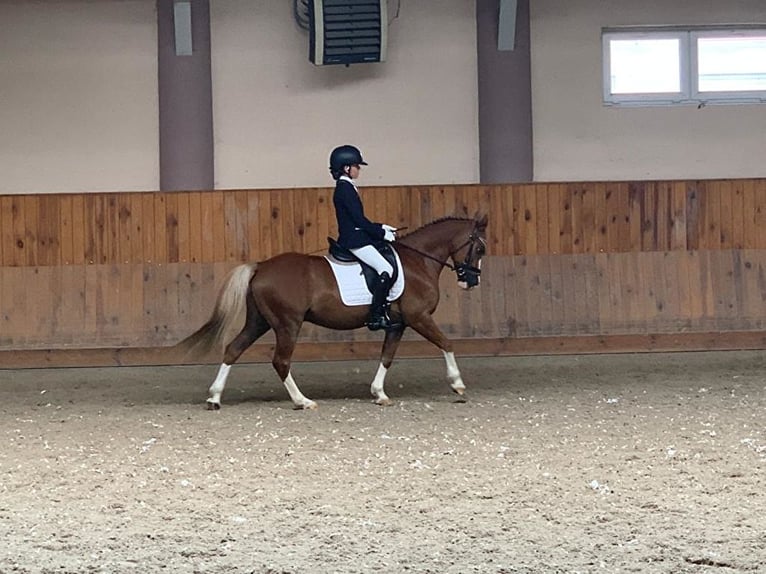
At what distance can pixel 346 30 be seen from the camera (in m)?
8.53

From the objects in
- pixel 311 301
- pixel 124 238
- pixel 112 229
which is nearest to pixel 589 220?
pixel 311 301

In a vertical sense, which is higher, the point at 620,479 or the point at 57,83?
the point at 57,83

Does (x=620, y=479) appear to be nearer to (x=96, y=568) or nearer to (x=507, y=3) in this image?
(x=96, y=568)

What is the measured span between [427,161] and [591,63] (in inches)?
68.9

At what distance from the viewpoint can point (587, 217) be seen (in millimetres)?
8430

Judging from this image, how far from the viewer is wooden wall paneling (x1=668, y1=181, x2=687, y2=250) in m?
8.43

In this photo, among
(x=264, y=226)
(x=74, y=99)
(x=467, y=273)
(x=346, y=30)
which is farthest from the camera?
(x=74, y=99)

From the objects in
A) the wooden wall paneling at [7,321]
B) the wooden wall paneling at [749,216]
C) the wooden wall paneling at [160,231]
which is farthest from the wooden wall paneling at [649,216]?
the wooden wall paneling at [7,321]

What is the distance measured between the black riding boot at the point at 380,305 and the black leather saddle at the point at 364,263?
0.04 meters

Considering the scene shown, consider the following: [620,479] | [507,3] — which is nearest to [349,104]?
[507,3]

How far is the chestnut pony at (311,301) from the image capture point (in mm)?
6168

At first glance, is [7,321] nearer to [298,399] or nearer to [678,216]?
[298,399]

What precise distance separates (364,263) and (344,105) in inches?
116

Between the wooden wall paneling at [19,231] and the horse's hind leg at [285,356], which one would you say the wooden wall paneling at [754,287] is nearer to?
the horse's hind leg at [285,356]
